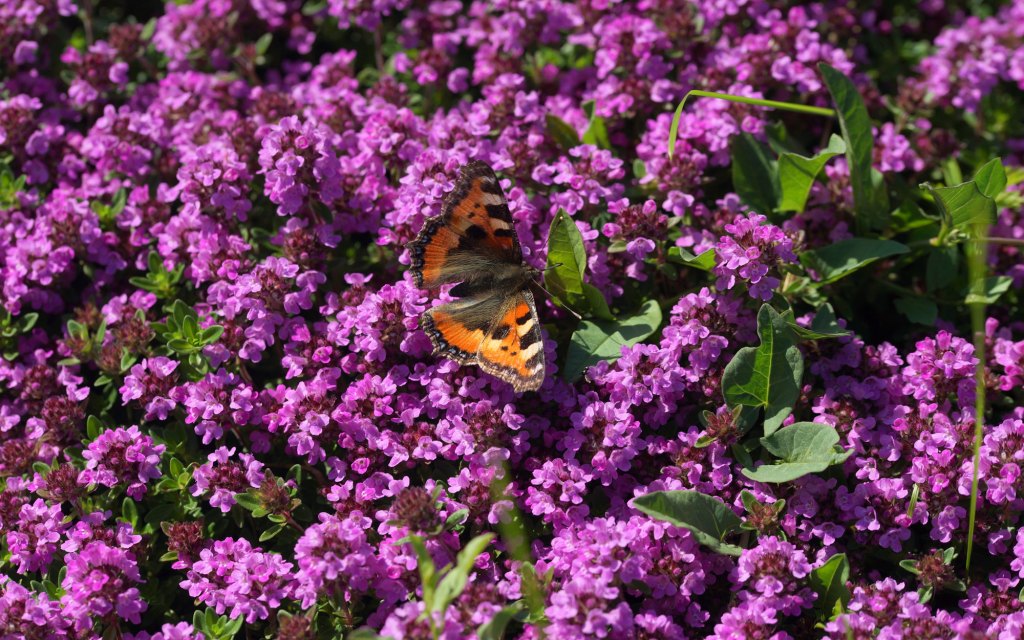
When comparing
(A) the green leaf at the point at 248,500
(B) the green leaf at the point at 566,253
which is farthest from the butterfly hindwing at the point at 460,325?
(A) the green leaf at the point at 248,500

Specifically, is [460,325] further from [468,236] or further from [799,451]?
[799,451]

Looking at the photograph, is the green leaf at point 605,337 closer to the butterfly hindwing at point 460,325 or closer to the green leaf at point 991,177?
the butterfly hindwing at point 460,325

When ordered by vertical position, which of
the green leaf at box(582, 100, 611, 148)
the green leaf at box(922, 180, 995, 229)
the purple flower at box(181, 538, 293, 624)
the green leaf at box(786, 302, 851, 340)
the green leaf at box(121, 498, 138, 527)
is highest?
the green leaf at box(582, 100, 611, 148)

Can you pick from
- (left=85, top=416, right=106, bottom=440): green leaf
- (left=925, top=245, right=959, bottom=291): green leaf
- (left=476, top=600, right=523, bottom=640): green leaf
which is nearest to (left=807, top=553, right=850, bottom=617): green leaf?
(left=476, top=600, right=523, bottom=640): green leaf

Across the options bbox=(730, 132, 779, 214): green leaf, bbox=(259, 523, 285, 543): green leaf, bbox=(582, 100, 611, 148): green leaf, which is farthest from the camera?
bbox=(582, 100, 611, 148): green leaf

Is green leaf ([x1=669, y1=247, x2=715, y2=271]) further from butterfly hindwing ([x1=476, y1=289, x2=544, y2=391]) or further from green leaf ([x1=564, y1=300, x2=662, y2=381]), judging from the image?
butterfly hindwing ([x1=476, y1=289, x2=544, y2=391])
